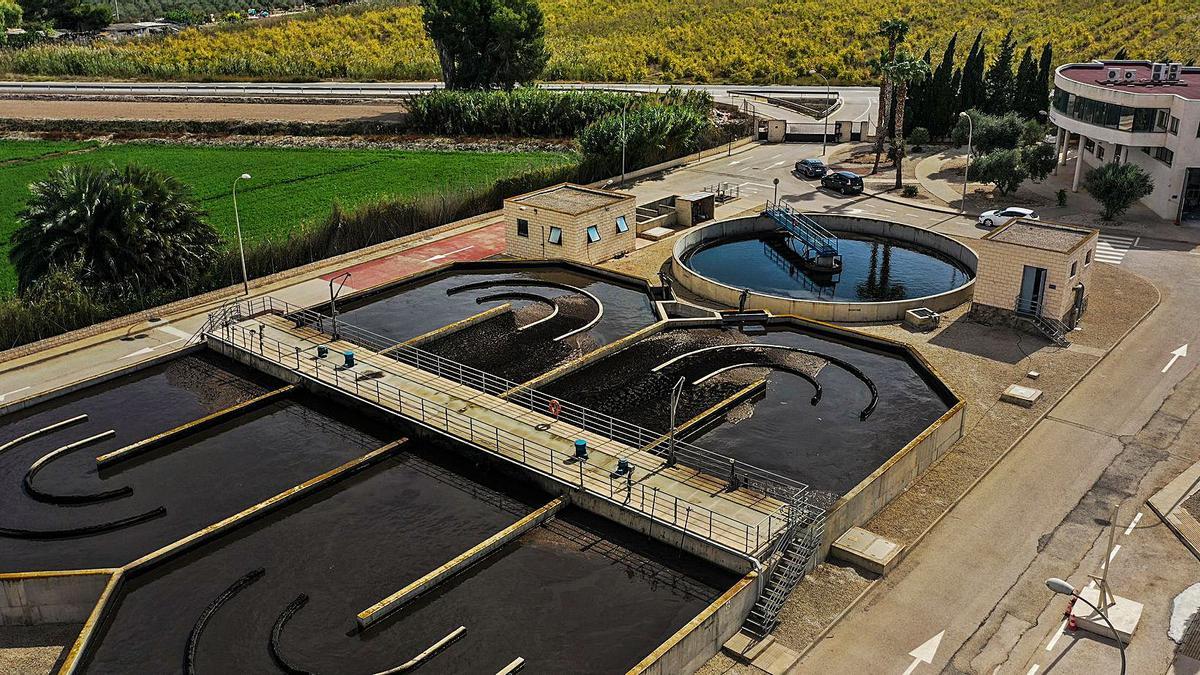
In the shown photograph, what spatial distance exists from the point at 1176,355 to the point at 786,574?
2758cm

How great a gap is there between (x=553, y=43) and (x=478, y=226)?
79.2 metres

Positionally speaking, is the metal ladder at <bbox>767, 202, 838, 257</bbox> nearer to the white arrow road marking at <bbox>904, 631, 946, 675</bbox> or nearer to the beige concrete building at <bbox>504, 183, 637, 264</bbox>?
the beige concrete building at <bbox>504, 183, 637, 264</bbox>

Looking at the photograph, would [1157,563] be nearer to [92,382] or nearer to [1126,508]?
[1126,508]

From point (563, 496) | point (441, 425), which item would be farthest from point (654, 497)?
point (441, 425)

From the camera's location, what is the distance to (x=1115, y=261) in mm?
58031

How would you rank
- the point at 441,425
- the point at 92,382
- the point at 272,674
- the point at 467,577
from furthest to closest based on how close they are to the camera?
the point at 92,382, the point at 441,425, the point at 467,577, the point at 272,674

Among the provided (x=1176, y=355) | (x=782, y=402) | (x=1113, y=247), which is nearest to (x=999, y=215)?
(x=1113, y=247)

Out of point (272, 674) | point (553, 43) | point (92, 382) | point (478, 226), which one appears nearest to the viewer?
point (272, 674)

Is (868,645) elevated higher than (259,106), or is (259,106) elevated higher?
(259,106)

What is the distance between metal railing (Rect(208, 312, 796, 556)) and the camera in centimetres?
2988

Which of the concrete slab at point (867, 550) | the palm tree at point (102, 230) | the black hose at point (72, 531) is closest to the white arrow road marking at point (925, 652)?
the concrete slab at point (867, 550)

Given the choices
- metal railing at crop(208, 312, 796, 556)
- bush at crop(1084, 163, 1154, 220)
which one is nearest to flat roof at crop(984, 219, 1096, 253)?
bush at crop(1084, 163, 1154, 220)

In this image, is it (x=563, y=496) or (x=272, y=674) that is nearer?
(x=272, y=674)

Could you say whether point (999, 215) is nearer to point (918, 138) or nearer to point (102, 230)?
point (918, 138)
